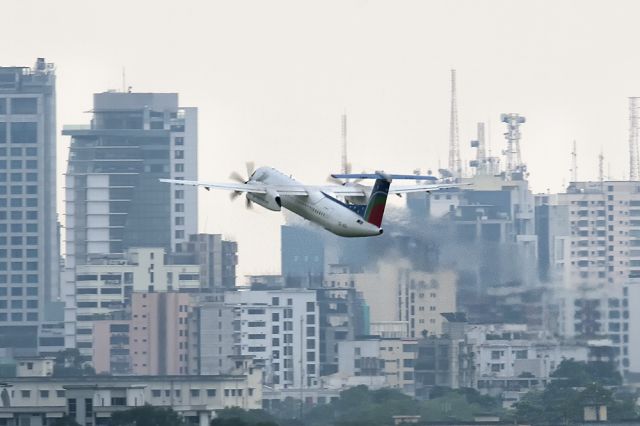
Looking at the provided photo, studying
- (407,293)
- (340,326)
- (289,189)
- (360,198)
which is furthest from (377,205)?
(340,326)

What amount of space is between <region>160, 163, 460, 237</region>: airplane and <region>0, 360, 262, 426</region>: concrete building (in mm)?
38289

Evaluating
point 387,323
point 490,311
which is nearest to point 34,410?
point 490,311

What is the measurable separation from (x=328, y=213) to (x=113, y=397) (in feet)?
149

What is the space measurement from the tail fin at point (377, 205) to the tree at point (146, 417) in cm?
4142

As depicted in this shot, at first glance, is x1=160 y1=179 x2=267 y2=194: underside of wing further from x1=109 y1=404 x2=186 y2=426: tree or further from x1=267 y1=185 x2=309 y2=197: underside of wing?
x1=109 y1=404 x2=186 y2=426: tree

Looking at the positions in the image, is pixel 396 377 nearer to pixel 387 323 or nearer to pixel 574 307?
pixel 387 323

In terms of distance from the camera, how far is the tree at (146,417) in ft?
378

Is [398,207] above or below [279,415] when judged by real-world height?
above

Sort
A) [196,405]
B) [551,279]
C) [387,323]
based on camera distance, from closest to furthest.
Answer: [196,405] → [551,279] → [387,323]

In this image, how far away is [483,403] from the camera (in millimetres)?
150500

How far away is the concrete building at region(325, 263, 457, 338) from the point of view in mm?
163250

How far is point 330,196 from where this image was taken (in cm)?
7688

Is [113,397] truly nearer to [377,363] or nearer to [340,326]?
[377,363]

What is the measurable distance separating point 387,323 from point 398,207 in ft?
113
